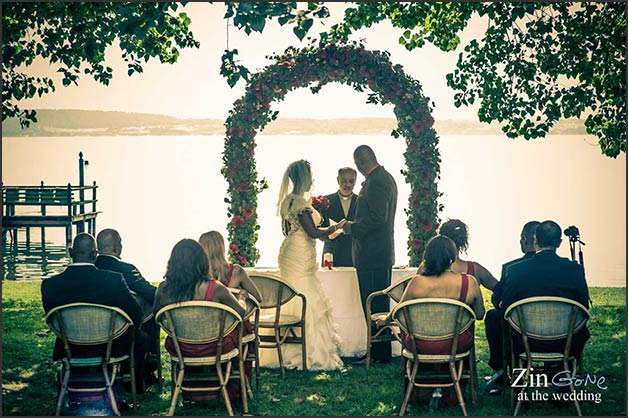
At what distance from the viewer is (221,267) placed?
9.05 meters

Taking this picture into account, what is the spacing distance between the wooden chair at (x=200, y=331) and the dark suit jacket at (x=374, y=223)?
8.61ft

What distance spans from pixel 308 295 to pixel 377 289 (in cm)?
76

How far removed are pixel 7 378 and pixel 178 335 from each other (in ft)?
9.65

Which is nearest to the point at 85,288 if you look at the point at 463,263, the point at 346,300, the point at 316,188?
the point at 463,263

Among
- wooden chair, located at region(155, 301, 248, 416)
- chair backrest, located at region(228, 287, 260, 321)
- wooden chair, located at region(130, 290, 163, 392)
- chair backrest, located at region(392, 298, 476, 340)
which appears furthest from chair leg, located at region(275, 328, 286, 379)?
chair backrest, located at region(392, 298, 476, 340)

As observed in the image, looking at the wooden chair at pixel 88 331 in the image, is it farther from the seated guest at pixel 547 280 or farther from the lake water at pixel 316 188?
the lake water at pixel 316 188

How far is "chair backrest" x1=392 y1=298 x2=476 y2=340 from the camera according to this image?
8.25 metres

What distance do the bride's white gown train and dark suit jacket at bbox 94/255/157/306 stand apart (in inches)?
70.5

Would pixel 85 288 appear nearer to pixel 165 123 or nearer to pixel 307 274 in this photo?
pixel 307 274

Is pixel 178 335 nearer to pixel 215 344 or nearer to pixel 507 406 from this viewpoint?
pixel 215 344

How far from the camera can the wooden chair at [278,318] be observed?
10.0 meters

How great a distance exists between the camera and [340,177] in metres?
12.2

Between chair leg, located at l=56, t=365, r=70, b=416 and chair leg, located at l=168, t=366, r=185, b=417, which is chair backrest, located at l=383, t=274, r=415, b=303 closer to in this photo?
chair leg, located at l=168, t=366, r=185, b=417

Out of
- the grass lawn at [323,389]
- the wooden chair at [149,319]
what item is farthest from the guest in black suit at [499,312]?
the wooden chair at [149,319]
